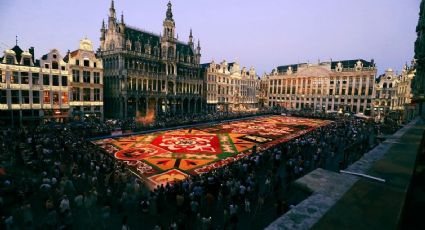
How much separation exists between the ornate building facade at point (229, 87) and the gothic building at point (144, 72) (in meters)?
7.49

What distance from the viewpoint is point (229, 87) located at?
76.1m

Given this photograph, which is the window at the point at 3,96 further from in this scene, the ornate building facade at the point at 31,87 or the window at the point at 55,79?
the window at the point at 55,79

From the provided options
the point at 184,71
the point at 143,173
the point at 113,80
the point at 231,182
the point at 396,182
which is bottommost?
the point at 143,173

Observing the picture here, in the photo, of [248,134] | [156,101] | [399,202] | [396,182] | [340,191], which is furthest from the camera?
[156,101]

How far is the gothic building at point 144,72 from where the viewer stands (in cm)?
4791

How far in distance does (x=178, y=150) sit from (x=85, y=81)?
27.8 meters

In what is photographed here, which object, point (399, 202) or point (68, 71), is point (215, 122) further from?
point (399, 202)

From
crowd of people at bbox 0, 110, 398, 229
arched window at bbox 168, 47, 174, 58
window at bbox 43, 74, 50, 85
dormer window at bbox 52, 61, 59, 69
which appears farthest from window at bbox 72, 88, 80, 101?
arched window at bbox 168, 47, 174, 58

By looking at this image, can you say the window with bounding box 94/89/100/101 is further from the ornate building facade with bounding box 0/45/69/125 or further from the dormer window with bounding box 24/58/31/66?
the dormer window with bounding box 24/58/31/66

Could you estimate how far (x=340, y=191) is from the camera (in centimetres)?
427

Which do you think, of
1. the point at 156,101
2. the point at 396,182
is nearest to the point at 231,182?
the point at 396,182

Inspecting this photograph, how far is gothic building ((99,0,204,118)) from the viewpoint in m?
47.9

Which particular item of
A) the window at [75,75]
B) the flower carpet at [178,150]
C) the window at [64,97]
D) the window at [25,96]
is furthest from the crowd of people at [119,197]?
the window at [75,75]

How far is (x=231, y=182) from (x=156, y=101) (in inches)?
1739
